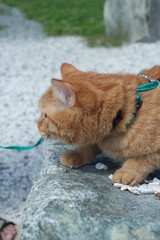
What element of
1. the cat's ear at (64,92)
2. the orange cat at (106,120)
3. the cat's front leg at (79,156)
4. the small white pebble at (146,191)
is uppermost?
the cat's ear at (64,92)

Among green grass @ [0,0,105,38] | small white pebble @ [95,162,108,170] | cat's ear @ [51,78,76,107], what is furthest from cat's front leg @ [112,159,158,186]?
green grass @ [0,0,105,38]

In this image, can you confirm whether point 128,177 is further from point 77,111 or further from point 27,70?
point 27,70

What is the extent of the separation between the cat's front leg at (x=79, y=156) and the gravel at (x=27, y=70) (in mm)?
1170

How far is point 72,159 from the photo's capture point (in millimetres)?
2529

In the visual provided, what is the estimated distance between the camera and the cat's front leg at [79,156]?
2.53 metres

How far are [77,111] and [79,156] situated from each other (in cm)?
42

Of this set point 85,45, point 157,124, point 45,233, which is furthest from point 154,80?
point 85,45

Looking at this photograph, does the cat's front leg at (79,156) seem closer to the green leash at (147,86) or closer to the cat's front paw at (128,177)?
the cat's front paw at (128,177)

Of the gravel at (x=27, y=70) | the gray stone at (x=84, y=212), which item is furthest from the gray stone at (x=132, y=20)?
the gray stone at (x=84, y=212)

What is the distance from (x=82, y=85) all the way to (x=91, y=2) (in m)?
8.62

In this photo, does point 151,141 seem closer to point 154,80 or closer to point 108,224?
point 154,80

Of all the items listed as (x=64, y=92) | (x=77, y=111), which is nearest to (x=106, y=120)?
(x=77, y=111)

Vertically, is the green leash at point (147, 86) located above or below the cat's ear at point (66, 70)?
below

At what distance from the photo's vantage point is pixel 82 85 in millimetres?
2352
